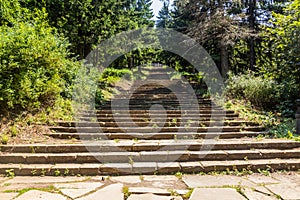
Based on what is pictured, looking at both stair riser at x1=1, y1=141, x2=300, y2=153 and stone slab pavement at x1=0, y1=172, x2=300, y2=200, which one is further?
stair riser at x1=1, y1=141, x2=300, y2=153

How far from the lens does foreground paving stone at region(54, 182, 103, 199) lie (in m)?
2.51

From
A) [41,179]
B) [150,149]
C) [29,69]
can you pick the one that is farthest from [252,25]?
[41,179]

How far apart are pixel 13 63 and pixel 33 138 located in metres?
1.41

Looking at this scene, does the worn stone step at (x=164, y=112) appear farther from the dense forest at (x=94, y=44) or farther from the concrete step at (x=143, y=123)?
the dense forest at (x=94, y=44)

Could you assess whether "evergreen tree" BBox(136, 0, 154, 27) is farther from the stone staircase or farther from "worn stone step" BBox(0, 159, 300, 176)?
"worn stone step" BBox(0, 159, 300, 176)

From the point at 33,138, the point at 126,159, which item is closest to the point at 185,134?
the point at 126,159

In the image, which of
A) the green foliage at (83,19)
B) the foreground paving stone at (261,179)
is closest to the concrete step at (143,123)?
the foreground paving stone at (261,179)

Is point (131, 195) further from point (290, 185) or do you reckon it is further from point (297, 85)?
point (297, 85)

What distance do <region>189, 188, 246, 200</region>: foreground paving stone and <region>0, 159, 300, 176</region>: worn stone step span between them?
664mm

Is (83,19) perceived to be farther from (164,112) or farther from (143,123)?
(143,123)

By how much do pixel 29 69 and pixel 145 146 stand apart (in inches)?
114

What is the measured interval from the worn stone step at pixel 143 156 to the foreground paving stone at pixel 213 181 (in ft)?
1.59

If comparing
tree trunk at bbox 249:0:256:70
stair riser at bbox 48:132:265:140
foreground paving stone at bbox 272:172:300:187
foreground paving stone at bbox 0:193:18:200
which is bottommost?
foreground paving stone at bbox 272:172:300:187

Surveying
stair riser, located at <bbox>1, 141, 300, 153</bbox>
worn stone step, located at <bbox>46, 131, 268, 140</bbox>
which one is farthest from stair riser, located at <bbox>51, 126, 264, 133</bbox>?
stair riser, located at <bbox>1, 141, 300, 153</bbox>
